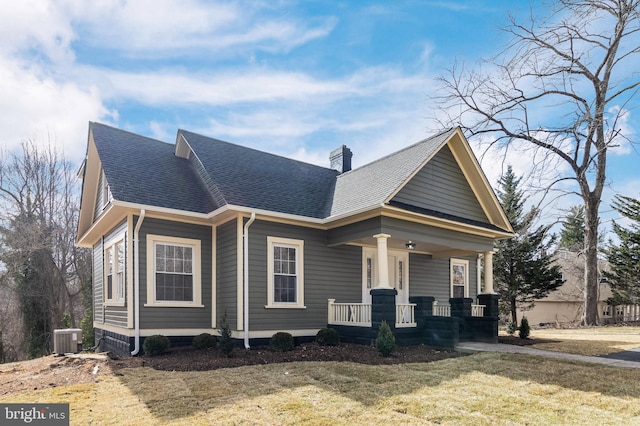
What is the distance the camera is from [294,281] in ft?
37.5

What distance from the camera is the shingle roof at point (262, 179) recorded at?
1107 centimetres

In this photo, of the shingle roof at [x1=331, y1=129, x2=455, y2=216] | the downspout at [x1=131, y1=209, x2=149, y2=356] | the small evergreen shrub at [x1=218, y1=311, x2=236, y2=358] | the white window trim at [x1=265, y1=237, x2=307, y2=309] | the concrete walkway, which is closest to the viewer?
the concrete walkway

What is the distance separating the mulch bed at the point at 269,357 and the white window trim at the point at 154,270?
42.7 inches

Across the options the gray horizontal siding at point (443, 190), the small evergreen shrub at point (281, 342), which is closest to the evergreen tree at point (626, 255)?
the gray horizontal siding at point (443, 190)

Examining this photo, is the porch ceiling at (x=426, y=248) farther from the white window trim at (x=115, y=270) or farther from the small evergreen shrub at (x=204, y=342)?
the white window trim at (x=115, y=270)

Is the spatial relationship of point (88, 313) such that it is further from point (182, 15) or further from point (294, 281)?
point (182, 15)

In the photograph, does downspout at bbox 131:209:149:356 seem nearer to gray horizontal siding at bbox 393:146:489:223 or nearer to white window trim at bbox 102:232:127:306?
white window trim at bbox 102:232:127:306

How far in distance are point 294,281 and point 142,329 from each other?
12.4 ft

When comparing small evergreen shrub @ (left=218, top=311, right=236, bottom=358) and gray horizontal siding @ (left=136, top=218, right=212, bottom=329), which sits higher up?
gray horizontal siding @ (left=136, top=218, right=212, bottom=329)

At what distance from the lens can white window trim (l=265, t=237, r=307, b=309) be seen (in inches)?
427

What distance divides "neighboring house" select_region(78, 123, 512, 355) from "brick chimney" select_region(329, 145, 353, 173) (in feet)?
7.66

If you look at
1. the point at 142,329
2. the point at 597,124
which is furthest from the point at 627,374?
the point at 597,124
